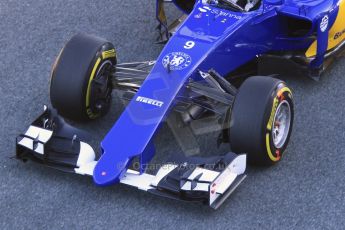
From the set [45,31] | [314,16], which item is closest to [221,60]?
[314,16]

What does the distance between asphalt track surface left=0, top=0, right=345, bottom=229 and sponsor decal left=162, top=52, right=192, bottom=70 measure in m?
0.37

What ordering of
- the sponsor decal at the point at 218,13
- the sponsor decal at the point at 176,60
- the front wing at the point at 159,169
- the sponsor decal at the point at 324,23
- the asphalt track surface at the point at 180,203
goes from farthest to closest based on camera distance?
1. the sponsor decal at the point at 324,23
2. the sponsor decal at the point at 218,13
3. the sponsor decal at the point at 176,60
4. the asphalt track surface at the point at 180,203
5. the front wing at the point at 159,169

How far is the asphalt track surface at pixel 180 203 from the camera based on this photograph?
2.91m

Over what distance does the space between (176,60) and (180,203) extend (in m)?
0.66

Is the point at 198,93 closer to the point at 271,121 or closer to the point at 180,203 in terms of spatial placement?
the point at 271,121

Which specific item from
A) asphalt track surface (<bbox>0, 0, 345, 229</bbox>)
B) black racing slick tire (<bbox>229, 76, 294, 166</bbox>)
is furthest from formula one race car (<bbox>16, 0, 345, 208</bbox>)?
asphalt track surface (<bbox>0, 0, 345, 229</bbox>)

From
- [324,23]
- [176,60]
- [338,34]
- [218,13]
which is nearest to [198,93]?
[176,60]

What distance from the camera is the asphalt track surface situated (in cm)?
291

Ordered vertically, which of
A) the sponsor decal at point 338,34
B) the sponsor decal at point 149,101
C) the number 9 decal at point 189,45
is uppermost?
the number 9 decal at point 189,45

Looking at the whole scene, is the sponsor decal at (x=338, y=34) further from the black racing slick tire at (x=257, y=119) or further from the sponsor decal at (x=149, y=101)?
the sponsor decal at (x=149, y=101)

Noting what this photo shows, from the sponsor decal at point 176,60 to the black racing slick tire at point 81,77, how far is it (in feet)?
1.04

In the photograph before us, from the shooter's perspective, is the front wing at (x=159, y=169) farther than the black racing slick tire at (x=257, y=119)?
No

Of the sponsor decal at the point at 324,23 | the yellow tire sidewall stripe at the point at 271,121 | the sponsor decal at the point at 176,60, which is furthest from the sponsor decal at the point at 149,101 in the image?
the sponsor decal at the point at 324,23

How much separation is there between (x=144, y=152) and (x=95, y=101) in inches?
20.9
